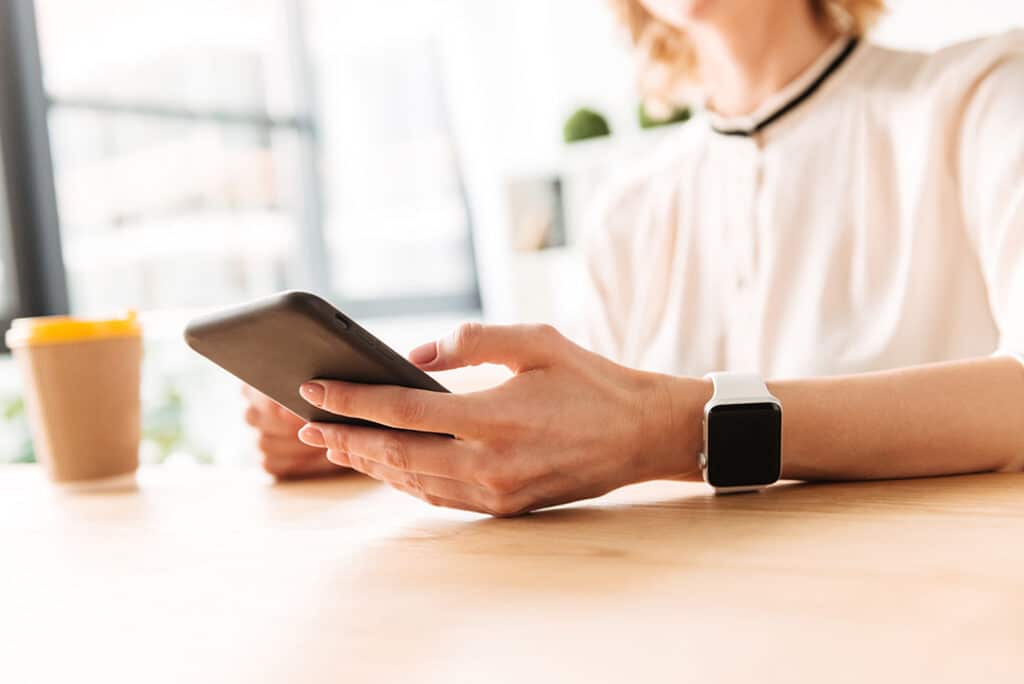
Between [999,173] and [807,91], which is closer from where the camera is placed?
[999,173]

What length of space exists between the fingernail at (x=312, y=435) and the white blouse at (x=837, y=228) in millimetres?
608

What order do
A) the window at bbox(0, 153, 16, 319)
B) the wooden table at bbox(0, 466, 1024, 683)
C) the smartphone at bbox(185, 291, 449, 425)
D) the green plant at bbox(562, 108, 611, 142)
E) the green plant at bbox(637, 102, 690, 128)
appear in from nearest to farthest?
1. the wooden table at bbox(0, 466, 1024, 683)
2. the smartphone at bbox(185, 291, 449, 425)
3. the window at bbox(0, 153, 16, 319)
4. the green plant at bbox(637, 102, 690, 128)
5. the green plant at bbox(562, 108, 611, 142)

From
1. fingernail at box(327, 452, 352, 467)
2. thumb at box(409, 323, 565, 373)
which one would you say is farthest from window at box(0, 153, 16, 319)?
thumb at box(409, 323, 565, 373)

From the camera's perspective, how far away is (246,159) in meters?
3.81

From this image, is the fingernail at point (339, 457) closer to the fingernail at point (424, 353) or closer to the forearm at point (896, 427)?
the fingernail at point (424, 353)

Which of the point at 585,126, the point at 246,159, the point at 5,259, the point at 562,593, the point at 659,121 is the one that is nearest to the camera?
the point at 562,593

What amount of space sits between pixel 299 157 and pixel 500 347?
3.64m

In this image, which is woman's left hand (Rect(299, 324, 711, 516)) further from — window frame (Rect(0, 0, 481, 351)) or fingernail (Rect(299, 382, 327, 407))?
window frame (Rect(0, 0, 481, 351))

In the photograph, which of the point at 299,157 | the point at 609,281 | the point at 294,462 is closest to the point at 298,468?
the point at 294,462

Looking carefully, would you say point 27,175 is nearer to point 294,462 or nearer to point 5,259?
point 5,259

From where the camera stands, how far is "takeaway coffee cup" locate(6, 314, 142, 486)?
0.95m

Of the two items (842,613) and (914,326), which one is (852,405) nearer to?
(842,613)

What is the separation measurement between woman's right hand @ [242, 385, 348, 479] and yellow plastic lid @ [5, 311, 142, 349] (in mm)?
164

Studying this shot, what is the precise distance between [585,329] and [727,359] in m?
0.22
